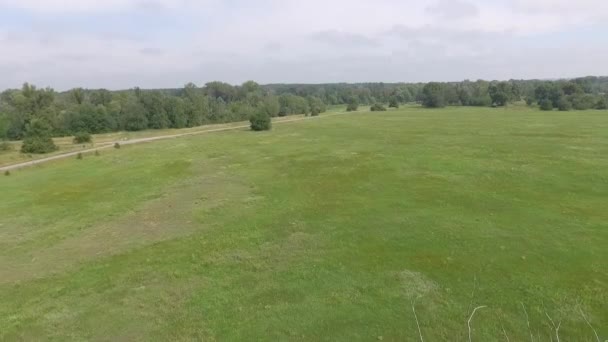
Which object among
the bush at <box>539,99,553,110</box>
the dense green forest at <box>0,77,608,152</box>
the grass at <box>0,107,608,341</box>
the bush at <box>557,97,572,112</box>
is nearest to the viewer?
the grass at <box>0,107,608,341</box>

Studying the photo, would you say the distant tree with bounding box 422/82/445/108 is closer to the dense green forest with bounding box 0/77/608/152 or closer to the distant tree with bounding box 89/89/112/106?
the dense green forest with bounding box 0/77/608/152

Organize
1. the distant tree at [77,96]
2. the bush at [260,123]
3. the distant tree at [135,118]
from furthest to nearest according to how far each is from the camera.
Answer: the distant tree at [77,96] < the distant tree at [135,118] < the bush at [260,123]

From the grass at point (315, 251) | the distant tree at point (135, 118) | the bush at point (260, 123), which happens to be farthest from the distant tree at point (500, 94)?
the distant tree at point (135, 118)

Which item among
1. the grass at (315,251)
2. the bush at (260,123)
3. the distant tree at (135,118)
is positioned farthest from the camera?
the distant tree at (135,118)

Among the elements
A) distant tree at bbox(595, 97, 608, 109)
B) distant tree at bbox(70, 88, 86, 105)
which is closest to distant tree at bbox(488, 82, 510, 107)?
distant tree at bbox(595, 97, 608, 109)

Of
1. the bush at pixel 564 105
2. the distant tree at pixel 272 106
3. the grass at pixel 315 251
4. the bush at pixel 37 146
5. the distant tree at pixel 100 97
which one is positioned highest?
the distant tree at pixel 100 97

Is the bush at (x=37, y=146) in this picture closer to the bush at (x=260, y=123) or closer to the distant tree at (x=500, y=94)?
the bush at (x=260, y=123)

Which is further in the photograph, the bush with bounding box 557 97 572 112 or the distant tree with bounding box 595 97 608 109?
the distant tree with bounding box 595 97 608 109
